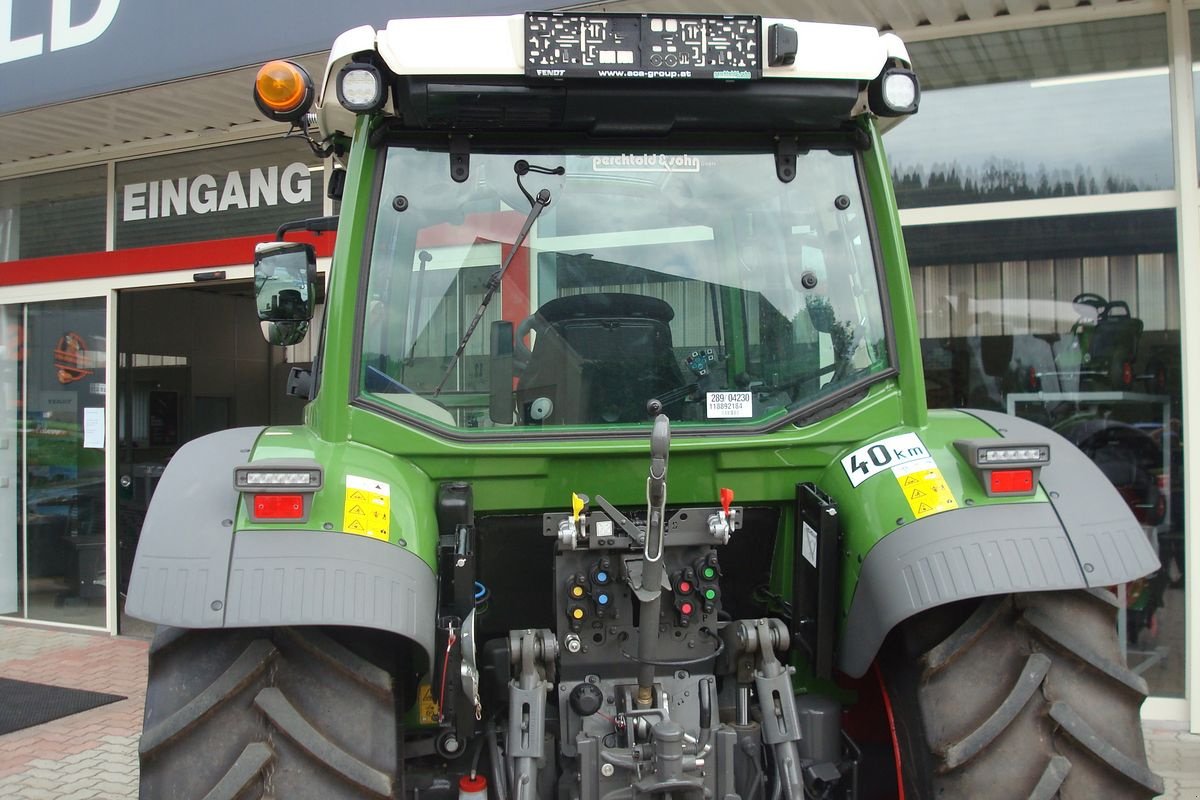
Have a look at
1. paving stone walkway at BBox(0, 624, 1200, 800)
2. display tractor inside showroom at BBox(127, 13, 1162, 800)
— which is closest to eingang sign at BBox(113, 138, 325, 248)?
paving stone walkway at BBox(0, 624, 1200, 800)

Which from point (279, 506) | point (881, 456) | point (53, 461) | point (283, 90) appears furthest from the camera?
point (53, 461)

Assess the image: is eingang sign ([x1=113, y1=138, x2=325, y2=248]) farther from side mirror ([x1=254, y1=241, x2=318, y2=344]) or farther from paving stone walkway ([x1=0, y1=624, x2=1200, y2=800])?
side mirror ([x1=254, y1=241, x2=318, y2=344])

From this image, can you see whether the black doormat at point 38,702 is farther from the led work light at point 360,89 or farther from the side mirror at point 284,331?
the led work light at point 360,89

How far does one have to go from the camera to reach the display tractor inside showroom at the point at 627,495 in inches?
88.0

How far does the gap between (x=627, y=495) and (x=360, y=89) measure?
4.17 feet

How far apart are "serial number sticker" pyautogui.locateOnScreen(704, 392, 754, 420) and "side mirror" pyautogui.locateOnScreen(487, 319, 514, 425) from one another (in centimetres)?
56

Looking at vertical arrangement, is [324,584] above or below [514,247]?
below

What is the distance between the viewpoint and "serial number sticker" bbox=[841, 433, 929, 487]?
2604 millimetres

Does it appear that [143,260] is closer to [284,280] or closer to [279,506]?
[284,280]

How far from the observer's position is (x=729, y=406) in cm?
280

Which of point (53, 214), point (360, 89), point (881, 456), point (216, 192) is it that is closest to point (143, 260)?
point (216, 192)

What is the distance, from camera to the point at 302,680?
7.34 ft

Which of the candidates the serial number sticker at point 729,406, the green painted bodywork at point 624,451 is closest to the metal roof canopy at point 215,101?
the green painted bodywork at point 624,451

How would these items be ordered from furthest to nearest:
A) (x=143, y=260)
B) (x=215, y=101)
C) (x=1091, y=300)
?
(x=143, y=260), (x=215, y=101), (x=1091, y=300)
